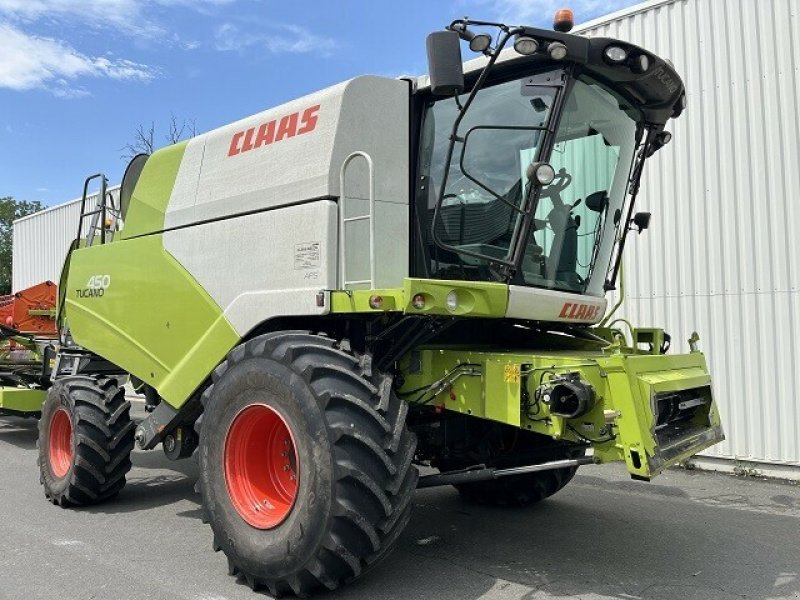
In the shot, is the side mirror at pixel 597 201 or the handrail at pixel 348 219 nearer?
the handrail at pixel 348 219

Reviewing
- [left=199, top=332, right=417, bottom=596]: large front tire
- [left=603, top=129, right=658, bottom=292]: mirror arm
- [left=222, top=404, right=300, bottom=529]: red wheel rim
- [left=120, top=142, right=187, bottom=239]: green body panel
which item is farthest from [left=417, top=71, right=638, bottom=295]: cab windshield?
[left=120, top=142, right=187, bottom=239]: green body panel

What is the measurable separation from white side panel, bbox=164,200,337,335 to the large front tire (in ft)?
1.11

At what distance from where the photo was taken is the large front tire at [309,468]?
3590mm

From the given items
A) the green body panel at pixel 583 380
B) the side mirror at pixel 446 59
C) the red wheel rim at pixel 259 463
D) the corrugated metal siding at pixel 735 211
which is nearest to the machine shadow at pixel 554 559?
the red wheel rim at pixel 259 463

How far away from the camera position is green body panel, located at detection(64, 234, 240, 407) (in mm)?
4980

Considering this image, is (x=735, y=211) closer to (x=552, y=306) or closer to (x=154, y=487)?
(x=552, y=306)

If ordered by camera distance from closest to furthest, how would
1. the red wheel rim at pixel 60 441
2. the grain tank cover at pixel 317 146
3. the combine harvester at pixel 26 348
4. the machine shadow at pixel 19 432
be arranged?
the grain tank cover at pixel 317 146 → the red wheel rim at pixel 60 441 → the combine harvester at pixel 26 348 → the machine shadow at pixel 19 432

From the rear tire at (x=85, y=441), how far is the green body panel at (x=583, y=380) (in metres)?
2.97

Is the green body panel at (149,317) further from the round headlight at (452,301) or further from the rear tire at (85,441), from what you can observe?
the round headlight at (452,301)

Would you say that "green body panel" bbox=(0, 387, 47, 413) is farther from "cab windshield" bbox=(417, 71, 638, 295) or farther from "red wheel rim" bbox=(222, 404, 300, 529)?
"cab windshield" bbox=(417, 71, 638, 295)

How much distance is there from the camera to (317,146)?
439cm

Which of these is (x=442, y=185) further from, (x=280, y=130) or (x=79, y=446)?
(x=79, y=446)

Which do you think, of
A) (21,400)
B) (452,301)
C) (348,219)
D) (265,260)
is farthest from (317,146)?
(21,400)

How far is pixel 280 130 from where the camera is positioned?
4.71m
